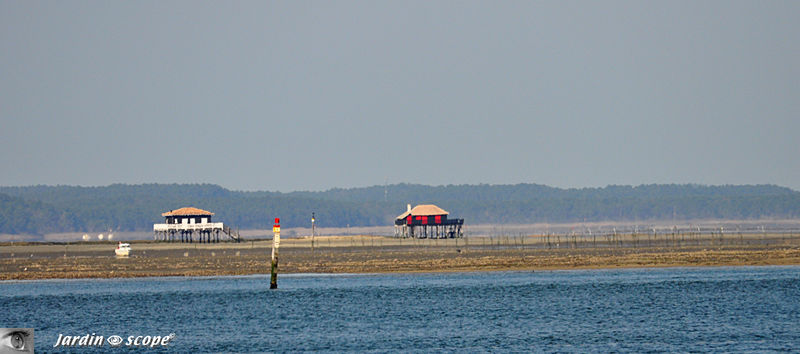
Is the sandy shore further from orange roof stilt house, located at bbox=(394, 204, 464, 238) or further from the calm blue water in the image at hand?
orange roof stilt house, located at bbox=(394, 204, 464, 238)

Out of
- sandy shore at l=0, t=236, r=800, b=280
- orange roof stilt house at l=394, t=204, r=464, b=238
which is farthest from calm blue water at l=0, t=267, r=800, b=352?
orange roof stilt house at l=394, t=204, r=464, b=238

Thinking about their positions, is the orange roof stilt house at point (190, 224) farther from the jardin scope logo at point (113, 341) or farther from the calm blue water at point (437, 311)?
the jardin scope logo at point (113, 341)

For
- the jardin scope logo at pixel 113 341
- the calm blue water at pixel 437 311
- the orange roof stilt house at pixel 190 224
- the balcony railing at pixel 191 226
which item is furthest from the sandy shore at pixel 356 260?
the jardin scope logo at pixel 113 341

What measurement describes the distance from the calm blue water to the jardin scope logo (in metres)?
0.71

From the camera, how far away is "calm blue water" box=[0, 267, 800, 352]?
52875 millimetres

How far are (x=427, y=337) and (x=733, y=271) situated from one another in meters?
45.8

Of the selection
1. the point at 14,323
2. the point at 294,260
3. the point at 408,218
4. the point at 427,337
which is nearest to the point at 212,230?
the point at 408,218

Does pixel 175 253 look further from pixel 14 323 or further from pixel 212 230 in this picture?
pixel 14 323

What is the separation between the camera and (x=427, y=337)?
54844 millimetres

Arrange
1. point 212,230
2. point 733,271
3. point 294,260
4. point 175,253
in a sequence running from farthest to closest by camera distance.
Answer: point 212,230
point 175,253
point 294,260
point 733,271

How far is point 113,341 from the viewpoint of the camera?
178 ft

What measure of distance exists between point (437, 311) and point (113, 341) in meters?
19.4

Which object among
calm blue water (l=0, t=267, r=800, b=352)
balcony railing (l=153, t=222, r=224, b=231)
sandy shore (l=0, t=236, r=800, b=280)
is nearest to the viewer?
calm blue water (l=0, t=267, r=800, b=352)

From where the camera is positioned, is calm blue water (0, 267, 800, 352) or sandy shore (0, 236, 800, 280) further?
sandy shore (0, 236, 800, 280)
